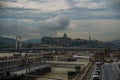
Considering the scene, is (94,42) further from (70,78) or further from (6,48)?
(70,78)

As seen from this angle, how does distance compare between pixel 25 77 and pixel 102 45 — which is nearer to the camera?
pixel 25 77

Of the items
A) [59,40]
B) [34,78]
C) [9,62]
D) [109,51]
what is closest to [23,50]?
[59,40]

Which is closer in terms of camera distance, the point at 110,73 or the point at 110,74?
the point at 110,74

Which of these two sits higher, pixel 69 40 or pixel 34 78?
pixel 69 40

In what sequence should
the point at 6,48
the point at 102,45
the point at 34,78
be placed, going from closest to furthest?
the point at 34,78
the point at 6,48
the point at 102,45

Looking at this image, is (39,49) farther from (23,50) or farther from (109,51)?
(109,51)

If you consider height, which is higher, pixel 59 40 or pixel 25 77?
pixel 59 40

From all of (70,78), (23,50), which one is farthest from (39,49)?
(70,78)

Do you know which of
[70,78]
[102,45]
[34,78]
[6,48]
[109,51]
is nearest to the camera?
[70,78]

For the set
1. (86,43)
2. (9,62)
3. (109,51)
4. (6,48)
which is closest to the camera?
(9,62)
